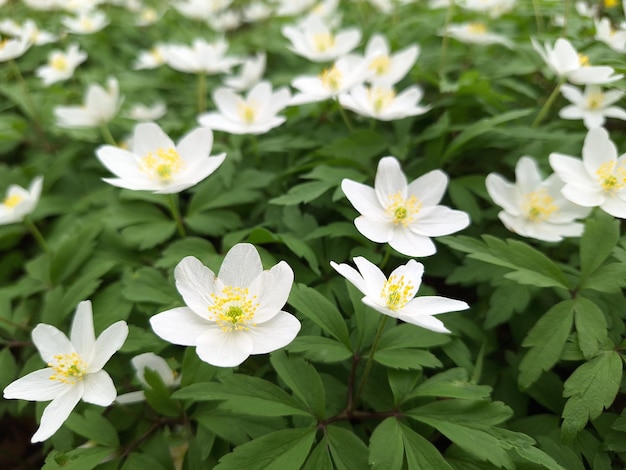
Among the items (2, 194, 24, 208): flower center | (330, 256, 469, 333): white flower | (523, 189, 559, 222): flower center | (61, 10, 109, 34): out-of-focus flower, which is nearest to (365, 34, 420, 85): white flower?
(523, 189, 559, 222): flower center

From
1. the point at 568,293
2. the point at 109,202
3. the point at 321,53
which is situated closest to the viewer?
the point at 568,293

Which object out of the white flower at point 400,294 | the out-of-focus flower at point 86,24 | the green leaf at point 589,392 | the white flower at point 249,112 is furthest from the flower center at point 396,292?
the out-of-focus flower at point 86,24

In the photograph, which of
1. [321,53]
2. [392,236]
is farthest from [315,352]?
[321,53]

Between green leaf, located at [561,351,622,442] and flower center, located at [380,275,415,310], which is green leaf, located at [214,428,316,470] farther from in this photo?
green leaf, located at [561,351,622,442]

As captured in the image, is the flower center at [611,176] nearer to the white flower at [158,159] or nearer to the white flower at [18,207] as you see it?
the white flower at [158,159]

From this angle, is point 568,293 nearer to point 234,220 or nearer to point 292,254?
point 292,254

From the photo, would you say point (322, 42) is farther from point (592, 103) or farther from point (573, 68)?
point (592, 103)
